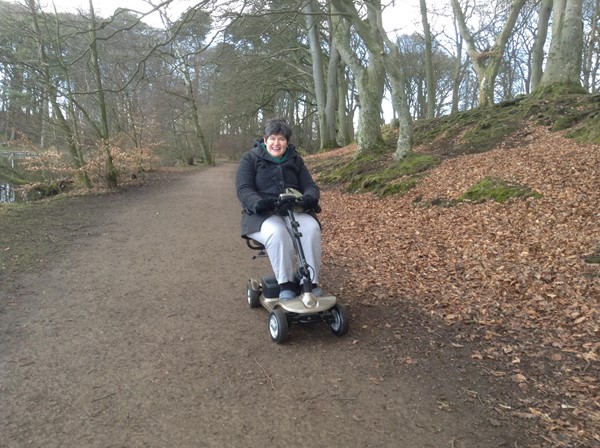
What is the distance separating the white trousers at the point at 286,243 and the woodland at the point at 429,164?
0.99 m

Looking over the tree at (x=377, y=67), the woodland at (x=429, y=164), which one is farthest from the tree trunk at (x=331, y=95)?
the tree at (x=377, y=67)

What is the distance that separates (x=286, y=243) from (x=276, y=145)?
957 millimetres

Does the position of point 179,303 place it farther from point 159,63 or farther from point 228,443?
point 159,63

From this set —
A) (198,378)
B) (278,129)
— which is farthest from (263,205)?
(198,378)

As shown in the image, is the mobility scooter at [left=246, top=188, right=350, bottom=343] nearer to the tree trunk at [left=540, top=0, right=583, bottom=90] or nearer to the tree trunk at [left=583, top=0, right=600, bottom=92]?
the tree trunk at [left=540, top=0, right=583, bottom=90]

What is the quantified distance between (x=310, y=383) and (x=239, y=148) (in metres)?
37.3

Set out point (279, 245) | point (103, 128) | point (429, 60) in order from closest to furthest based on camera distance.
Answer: point (279, 245)
point (103, 128)
point (429, 60)

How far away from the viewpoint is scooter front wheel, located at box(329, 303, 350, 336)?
3705 millimetres

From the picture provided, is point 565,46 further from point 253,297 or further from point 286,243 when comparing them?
point 253,297

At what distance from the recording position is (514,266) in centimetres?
491

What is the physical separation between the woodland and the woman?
1.04 metres

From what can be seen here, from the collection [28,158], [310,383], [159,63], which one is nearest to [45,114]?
[28,158]

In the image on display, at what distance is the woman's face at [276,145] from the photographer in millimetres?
4184

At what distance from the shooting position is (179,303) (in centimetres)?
464
